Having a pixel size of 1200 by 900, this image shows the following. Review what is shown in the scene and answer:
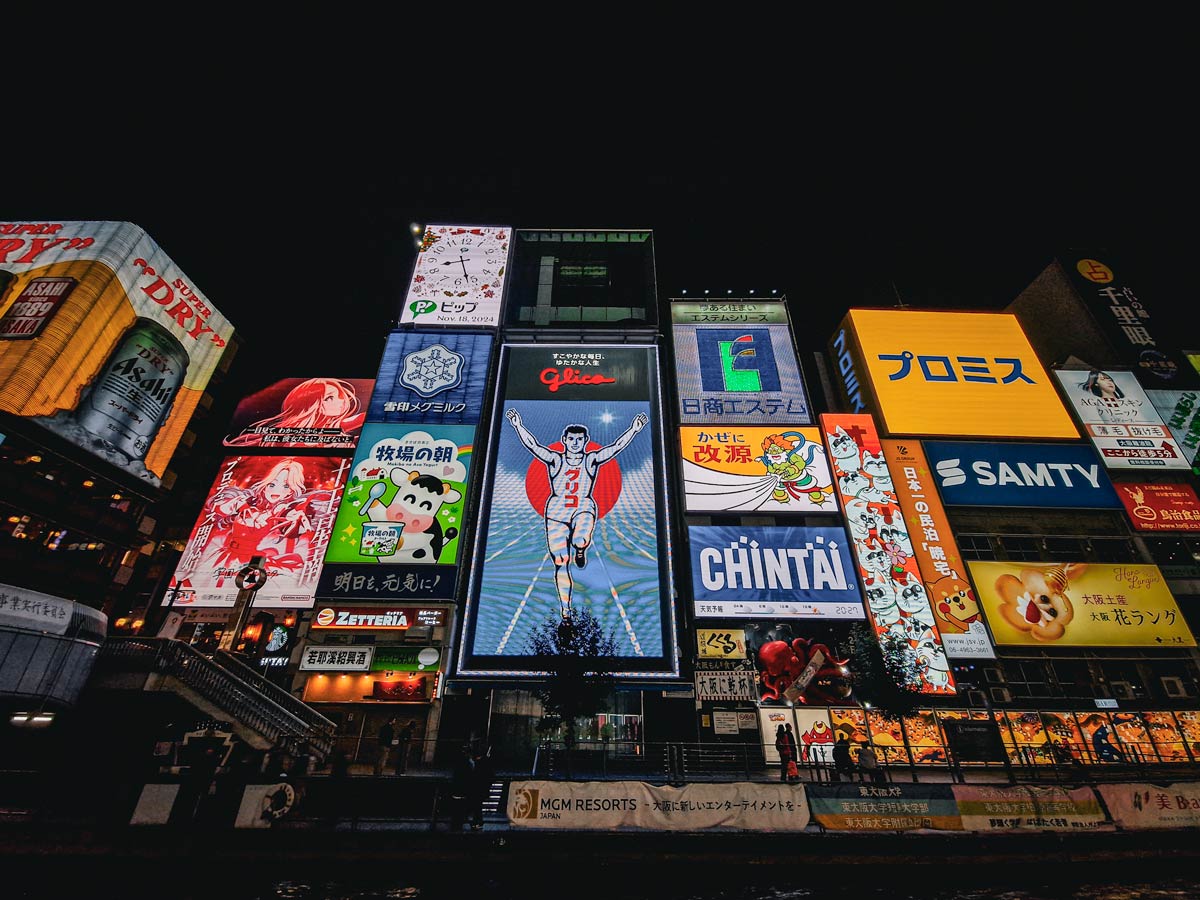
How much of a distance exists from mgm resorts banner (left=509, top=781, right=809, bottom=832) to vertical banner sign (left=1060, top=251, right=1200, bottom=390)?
40.6 m

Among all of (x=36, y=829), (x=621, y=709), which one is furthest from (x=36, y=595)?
(x=621, y=709)

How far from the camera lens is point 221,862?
37.9ft

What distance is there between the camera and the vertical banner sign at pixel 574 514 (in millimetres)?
23078

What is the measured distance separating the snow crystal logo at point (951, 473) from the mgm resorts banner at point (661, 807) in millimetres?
23986

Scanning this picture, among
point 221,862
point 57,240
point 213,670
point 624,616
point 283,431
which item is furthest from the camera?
point 283,431

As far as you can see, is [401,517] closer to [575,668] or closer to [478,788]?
[575,668]

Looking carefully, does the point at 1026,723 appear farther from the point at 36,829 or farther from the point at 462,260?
the point at 462,260

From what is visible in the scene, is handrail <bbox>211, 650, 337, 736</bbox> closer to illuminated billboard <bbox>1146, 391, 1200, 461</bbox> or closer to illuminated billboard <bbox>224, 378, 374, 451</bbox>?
illuminated billboard <bbox>224, 378, 374, 451</bbox>

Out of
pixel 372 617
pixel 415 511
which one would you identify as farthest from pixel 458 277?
pixel 372 617

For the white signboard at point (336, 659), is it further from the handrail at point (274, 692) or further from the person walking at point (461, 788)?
the person walking at point (461, 788)

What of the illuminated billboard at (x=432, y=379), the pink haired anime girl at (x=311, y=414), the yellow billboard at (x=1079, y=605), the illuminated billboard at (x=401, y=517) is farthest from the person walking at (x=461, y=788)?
the pink haired anime girl at (x=311, y=414)

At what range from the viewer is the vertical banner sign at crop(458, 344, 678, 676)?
75.7 ft

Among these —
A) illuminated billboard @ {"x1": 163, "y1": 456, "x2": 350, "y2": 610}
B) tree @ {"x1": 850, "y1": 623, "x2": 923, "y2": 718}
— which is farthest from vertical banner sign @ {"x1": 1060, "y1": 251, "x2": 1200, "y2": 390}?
illuminated billboard @ {"x1": 163, "y1": 456, "x2": 350, "y2": 610}

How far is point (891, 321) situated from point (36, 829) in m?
44.4
